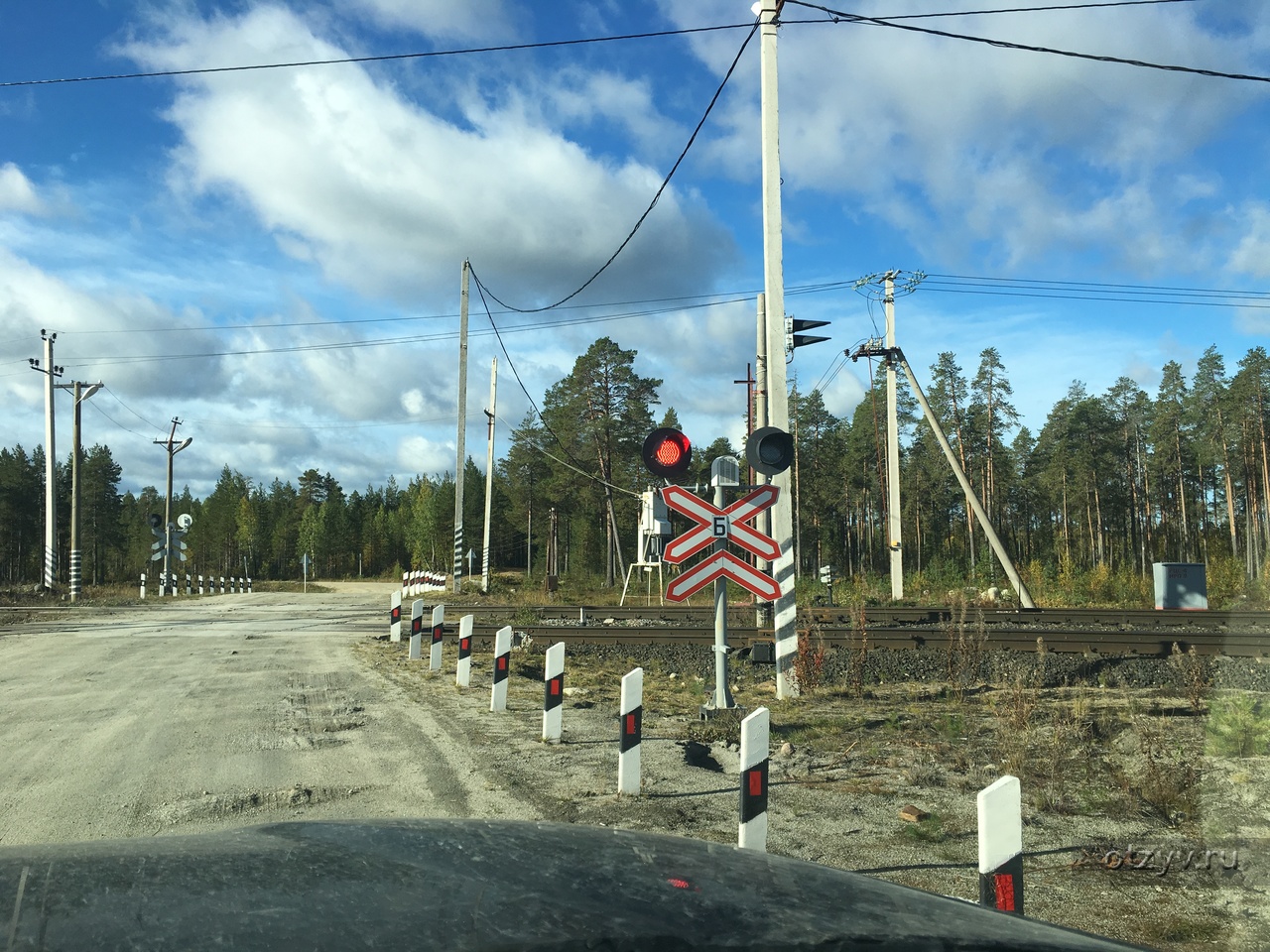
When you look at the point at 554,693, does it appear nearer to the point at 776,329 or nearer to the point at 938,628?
the point at 776,329

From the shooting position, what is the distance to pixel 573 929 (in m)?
1.68

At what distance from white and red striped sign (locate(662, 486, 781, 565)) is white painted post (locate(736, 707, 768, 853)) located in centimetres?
417

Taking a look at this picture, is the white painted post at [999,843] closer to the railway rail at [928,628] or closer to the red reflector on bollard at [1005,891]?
the red reflector on bollard at [1005,891]

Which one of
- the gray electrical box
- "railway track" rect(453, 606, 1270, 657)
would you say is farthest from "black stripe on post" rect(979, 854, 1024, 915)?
the gray electrical box

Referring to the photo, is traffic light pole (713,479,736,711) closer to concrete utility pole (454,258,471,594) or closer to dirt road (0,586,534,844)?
dirt road (0,586,534,844)

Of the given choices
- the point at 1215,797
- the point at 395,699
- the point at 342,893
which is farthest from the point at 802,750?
the point at 342,893

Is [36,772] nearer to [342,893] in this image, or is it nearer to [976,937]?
[342,893]

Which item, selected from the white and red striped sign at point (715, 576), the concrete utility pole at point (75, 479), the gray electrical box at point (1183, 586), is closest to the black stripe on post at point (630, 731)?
the white and red striped sign at point (715, 576)

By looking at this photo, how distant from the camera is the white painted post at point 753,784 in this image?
548cm

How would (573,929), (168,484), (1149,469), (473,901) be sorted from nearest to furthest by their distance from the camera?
(573,929) → (473,901) → (168,484) → (1149,469)

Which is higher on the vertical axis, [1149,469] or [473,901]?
[1149,469]

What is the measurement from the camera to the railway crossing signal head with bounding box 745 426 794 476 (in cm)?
1047

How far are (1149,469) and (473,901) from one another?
274 feet

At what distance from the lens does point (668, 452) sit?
10102mm
